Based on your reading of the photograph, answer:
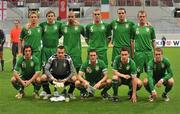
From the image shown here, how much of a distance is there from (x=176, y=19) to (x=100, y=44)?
33.3 m

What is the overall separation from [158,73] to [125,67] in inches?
28.0

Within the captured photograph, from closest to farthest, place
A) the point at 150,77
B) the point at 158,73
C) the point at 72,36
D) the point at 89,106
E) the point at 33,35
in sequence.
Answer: the point at 89,106 → the point at 150,77 → the point at 158,73 → the point at 72,36 → the point at 33,35

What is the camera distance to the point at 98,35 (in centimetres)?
1009

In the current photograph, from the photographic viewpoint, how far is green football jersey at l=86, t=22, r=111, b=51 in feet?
33.0

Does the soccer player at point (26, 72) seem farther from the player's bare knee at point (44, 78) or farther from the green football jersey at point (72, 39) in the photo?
the green football jersey at point (72, 39)

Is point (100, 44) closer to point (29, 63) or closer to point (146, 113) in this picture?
point (29, 63)

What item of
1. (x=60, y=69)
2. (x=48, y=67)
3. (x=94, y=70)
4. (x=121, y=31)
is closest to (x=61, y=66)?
(x=60, y=69)

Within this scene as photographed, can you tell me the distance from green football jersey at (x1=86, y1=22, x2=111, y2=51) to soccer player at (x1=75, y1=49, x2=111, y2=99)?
64 centimetres

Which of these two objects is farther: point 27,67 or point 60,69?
point 27,67

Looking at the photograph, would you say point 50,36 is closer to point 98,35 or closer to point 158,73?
point 98,35

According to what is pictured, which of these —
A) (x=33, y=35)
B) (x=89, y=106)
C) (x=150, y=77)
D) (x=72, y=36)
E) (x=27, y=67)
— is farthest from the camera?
(x=33, y=35)

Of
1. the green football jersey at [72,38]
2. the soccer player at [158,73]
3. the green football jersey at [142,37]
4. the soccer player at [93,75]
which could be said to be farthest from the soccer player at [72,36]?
the soccer player at [158,73]

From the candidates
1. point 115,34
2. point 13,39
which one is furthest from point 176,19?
point 115,34

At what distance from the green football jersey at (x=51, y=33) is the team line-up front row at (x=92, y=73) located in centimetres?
60
